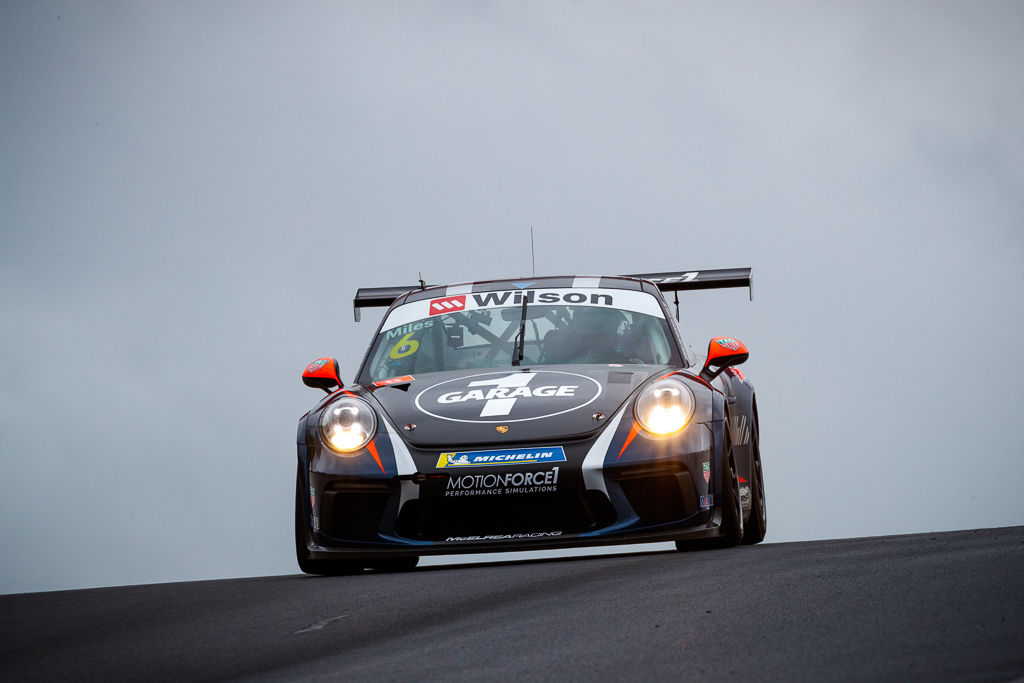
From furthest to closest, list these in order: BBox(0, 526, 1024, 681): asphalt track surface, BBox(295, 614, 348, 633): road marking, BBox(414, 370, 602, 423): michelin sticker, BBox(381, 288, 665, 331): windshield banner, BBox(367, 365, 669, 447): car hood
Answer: BBox(381, 288, 665, 331): windshield banner → BBox(414, 370, 602, 423): michelin sticker → BBox(367, 365, 669, 447): car hood → BBox(295, 614, 348, 633): road marking → BBox(0, 526, 1024, 681): asphalt track surface

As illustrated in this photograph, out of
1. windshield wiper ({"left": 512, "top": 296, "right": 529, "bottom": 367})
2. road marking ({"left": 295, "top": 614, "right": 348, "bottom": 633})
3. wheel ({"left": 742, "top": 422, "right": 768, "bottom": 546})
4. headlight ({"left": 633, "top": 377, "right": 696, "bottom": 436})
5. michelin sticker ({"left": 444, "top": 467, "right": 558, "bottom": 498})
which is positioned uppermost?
windshield wiper ({"left": 512, "top": 296, "right": 529, "bottom": 367})

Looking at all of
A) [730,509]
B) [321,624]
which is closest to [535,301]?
[730,509]

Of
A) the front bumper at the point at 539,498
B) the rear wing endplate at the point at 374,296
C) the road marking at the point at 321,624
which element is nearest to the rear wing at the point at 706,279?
the rear wing endplate at the point at 374,296

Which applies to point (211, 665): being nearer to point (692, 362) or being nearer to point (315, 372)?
point (315, 372)

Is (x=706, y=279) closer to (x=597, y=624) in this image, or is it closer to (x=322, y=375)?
(x=322, y=375)

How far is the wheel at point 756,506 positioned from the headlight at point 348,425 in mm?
2268

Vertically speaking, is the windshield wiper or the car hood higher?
the windshield wiper

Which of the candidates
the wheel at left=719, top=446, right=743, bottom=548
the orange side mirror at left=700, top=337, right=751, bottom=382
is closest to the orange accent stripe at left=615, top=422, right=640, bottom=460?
the wheel at left=719, top=446, right=743, bottom=548

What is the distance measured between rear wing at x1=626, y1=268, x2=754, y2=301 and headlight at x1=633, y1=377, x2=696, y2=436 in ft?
8.69

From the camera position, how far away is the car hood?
6605 mm

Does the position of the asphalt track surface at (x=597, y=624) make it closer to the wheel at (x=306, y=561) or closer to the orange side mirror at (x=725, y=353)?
the wheel at (x=306, y=561)

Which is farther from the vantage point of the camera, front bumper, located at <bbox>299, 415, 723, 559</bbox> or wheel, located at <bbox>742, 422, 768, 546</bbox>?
wheel, located at <bbox>742, 422, 768, 546</bbox>

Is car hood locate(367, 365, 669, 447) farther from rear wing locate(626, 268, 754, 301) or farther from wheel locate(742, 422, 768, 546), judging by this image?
rear wing locate(626, 268, 754, 301)

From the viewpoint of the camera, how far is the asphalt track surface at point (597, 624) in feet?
11.5
